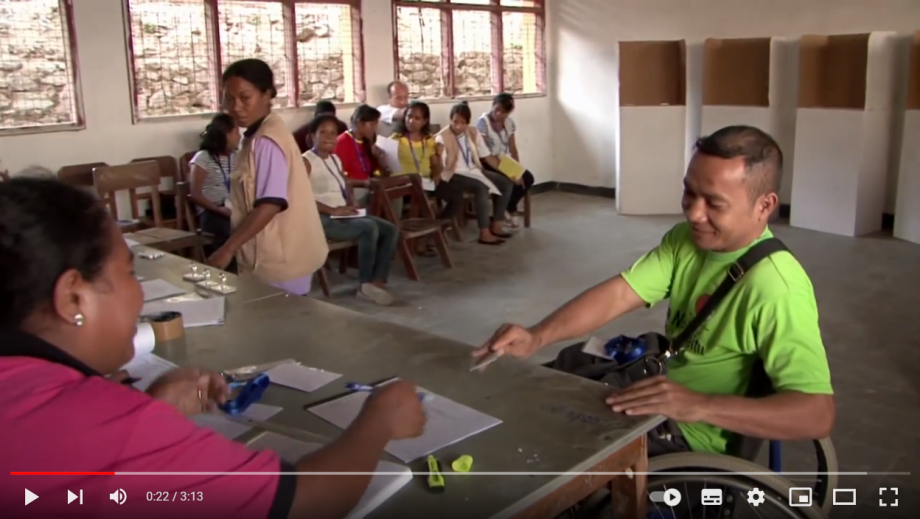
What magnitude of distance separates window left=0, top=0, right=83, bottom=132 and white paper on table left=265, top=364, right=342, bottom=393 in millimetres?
4260

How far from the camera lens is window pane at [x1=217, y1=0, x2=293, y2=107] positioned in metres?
6.19

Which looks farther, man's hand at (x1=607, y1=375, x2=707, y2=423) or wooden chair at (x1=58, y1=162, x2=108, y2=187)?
wooden chair at (x1=58, y1=162, x2=108, y2=187)

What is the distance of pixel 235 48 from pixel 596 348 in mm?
5007

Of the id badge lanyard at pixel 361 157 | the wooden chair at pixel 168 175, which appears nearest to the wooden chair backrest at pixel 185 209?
the wooden chair at pixel 168 175

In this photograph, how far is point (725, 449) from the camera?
1.76 metres

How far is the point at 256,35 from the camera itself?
6.41 m

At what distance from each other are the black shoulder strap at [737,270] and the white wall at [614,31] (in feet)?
19.3

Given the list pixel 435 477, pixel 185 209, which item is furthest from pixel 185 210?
pixel 435 477

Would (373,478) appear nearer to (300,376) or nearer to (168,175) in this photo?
(300,376)

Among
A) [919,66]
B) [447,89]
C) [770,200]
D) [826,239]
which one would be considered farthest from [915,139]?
[770,200]

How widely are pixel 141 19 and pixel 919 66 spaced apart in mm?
5782

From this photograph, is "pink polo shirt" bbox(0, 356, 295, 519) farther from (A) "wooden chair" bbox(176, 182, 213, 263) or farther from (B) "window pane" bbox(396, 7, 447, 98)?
(B) "window pane" bbox(396, 7, 447, 98)

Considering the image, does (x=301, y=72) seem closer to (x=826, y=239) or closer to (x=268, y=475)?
(x=826, y=239)
